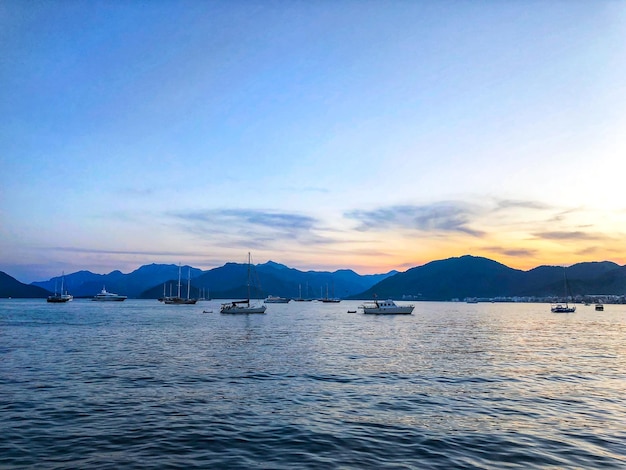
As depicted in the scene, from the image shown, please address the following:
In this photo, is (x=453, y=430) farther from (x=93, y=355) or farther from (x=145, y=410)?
(x=93, y=355)

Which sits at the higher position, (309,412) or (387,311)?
(387,311)

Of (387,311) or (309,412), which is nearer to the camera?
(309,412)

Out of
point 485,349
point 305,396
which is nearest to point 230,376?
point 305,396

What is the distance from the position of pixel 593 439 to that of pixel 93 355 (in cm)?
4625

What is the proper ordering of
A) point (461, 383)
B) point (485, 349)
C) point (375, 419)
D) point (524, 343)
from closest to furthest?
point (375, 419)
point (461, 383)
point (485, 349)
point (524, 343)

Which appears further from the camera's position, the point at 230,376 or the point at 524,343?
the point at 524,343

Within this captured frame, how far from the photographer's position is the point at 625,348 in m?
60.2

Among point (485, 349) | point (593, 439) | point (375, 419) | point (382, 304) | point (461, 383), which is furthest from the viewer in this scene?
point (382, 304)

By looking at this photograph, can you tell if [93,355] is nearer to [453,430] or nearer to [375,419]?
[375,419]

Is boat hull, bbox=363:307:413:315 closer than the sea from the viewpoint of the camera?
No

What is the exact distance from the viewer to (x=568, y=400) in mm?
28062

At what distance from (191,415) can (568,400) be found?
23242mm

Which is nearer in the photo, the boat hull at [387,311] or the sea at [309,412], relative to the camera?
the sea at [309,412]

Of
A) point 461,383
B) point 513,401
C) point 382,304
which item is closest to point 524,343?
point 461,383
